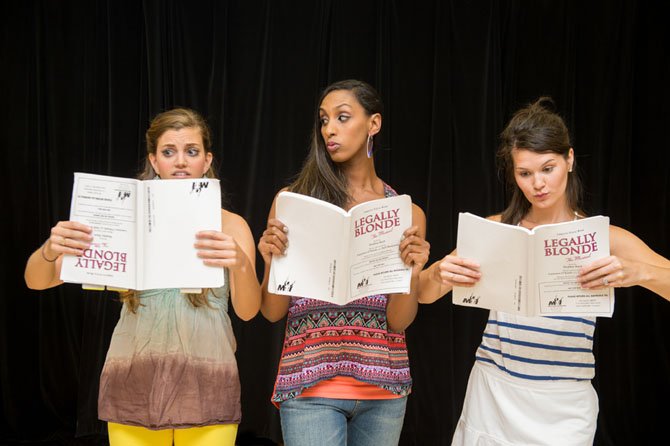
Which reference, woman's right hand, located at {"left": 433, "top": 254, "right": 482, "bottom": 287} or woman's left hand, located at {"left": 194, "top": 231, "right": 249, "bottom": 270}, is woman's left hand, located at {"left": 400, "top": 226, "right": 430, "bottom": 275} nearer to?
woman's right hand, located at {"left": 433, "top": 254, "right": 482, "bottom": 287}

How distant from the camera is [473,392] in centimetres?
225

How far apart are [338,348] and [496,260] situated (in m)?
0.56

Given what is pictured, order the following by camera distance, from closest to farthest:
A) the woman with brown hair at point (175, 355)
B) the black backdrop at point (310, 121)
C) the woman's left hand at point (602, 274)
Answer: the woman's left hand at point (602, 274) < the woman with brown hair at point (175, 355) < the black backdrop at point (310, 121)

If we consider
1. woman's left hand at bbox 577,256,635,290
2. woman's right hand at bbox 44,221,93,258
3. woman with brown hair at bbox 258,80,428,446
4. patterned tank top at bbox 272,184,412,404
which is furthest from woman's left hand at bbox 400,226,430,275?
woman's right hand at bbox 44,221,93,258

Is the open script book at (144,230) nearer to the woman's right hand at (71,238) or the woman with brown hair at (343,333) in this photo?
the woman's right hand at (71,238)

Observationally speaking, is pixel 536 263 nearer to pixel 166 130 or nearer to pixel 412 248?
pixel 412 248

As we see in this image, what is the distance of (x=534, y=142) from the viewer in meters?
2.20

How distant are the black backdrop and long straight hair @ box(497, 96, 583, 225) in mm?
1521

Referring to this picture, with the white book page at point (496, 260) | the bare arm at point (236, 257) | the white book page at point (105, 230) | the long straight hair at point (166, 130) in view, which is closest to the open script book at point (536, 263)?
the white book page at point (496, 260)

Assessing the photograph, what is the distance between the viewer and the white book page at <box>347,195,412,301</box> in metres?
2.02

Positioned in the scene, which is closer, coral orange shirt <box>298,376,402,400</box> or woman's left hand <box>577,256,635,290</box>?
woman's left hand <box>577,256,635,290</box>

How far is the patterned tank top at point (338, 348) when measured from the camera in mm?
2113

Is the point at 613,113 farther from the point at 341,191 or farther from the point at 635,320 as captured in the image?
the point at 341,191

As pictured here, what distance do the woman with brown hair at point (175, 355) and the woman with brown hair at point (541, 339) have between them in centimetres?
67
